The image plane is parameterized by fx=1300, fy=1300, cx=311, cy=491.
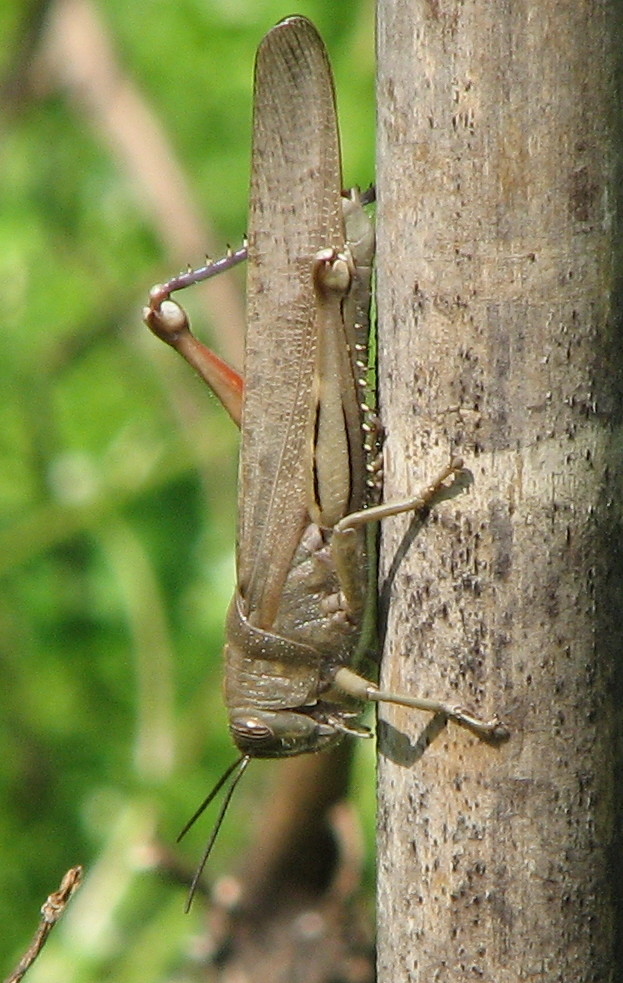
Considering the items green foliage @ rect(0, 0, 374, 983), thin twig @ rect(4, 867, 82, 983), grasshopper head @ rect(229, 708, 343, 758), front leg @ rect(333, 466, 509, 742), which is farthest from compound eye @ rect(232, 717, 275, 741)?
green foliage @ rect(0, 0, 374, 983)

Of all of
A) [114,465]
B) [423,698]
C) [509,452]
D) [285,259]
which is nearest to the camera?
[509,452]

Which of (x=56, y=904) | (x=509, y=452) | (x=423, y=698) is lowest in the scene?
(x=56, y=904)

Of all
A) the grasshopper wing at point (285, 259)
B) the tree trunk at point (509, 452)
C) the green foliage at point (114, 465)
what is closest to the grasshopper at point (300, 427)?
the grasshopper wing at point (285, 259)

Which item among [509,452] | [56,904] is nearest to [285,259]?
[509,452]

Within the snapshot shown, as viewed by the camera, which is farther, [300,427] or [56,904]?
[300,427]

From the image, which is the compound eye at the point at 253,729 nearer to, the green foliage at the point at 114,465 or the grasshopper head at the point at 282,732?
the grasshopper head at the point at 282,732

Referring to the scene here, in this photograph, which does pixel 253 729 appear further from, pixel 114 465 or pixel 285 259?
pixel 114 465

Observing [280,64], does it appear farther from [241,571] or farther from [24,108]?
[24,108]
